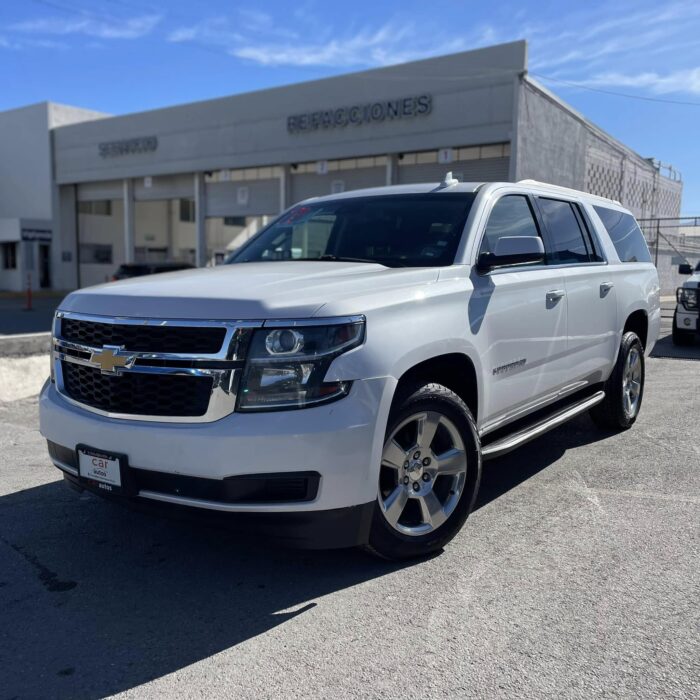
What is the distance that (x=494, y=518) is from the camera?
4180 mm

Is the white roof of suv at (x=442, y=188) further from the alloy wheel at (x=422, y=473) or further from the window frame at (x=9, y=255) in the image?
the window frame at (x=9, y=255)

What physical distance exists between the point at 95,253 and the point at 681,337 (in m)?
32.6

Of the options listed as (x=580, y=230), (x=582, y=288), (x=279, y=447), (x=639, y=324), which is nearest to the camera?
(x=279, y=447)

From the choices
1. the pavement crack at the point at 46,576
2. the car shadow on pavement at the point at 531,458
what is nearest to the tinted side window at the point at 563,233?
the car shadow on pavement at the point at 531,458

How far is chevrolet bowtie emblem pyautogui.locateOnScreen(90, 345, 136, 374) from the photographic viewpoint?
3.13 meters

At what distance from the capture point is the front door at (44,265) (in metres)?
36.9

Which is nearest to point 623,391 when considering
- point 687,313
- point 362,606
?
point 362,606

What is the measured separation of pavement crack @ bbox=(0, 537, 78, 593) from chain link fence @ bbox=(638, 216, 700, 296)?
24358 mm

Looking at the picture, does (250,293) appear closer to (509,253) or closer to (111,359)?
(111,359)

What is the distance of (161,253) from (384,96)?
19.9 meters

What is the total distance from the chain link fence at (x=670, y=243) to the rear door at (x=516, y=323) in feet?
71.8

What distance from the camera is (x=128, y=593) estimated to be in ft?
→ 10.8

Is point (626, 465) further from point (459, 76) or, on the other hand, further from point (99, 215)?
point (99, 215)

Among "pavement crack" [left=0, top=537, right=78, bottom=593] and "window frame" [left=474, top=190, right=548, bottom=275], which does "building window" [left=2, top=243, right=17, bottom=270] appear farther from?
"window frame" [left=474, top=190, right=548, bottom=275]
